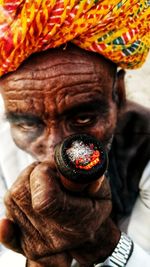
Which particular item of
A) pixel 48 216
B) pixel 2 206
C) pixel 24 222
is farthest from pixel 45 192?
pixel 2 206

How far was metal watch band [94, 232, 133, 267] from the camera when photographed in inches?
73.5

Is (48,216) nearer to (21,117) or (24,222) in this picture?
(24,222)

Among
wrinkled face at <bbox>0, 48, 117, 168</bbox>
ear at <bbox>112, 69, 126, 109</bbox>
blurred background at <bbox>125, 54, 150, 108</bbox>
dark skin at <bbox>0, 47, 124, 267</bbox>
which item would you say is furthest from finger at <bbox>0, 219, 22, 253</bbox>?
blurred background at <bbox>125, 54, 150, 108</bbox>

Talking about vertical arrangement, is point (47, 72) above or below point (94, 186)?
above

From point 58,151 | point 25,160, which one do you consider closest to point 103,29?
point 58,151

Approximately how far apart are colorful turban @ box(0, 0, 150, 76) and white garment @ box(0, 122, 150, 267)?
768 mm

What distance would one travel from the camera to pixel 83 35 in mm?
1623

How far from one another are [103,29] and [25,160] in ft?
3.32

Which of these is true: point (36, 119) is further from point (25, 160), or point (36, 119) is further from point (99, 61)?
point (25, 160)

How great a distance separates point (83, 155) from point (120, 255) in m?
0.89

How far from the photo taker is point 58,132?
1.68 m

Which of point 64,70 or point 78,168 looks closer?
point 78,168

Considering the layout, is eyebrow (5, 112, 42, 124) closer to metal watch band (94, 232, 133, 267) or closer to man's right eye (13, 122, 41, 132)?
man's right eye (13, 122, 41, 132)

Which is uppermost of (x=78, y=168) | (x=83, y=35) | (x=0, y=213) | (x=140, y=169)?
(x=83, y=35)
